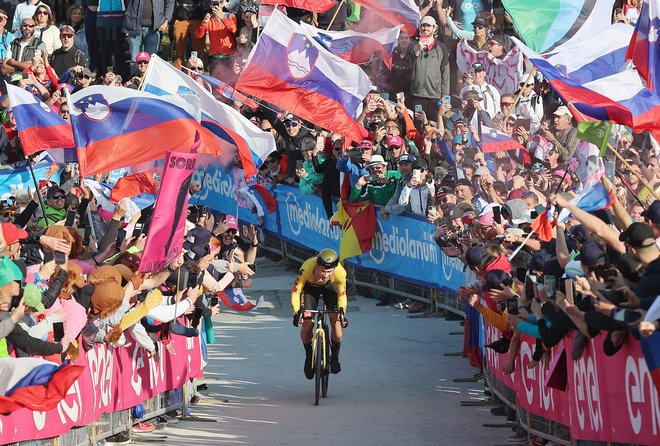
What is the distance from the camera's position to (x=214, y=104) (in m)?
20.9

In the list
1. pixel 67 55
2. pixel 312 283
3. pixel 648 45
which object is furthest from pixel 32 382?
pixel 67 55

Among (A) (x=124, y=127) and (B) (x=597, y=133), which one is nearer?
(B) (x=597, y=133)

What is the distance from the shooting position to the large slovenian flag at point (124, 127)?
18.6 metres

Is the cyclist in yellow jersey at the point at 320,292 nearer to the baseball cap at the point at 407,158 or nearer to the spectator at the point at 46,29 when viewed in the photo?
the baseball cap at the point at 407,158

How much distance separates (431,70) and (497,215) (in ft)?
31.1

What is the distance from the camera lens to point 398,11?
85.3 ft

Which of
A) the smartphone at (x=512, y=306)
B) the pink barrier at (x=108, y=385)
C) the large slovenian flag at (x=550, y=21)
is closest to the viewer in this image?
the pink barrier at (x=108, y=385)

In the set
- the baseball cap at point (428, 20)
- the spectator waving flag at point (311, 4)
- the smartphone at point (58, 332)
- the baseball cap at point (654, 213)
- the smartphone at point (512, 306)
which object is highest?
the spectator waving flag at point (311, 4)

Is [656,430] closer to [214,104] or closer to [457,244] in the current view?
[457,244]

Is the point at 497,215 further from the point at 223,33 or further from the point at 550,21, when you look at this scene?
the point at 223,33

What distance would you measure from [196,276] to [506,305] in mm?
3847

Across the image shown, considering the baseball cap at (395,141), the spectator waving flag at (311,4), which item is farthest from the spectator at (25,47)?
the baseball cap at (395,141)

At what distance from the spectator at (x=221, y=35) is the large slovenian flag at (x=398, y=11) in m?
5.89

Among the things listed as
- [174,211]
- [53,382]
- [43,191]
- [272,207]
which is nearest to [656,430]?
[53,382]
